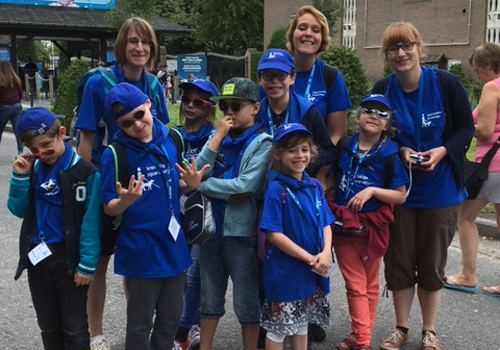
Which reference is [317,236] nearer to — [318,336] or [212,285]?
[212,285]

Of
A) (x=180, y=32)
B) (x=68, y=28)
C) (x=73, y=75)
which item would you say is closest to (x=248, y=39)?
(x=180, y=32)

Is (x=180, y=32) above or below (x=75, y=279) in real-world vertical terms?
above

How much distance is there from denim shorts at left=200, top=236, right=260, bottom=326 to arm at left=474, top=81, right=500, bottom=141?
254 centimetres

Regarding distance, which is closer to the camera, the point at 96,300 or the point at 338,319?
the point at 96,300

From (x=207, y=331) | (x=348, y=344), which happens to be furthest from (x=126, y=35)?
(x=348, y=344)

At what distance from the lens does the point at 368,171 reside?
3.77m

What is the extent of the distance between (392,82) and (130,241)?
6.73 feet

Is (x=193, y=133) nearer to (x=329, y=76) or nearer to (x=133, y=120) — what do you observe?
(x=133, y=120)

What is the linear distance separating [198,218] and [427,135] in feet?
5.21

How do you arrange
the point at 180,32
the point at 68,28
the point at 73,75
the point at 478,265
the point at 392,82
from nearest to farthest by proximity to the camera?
the point at 392,82
the point at 478,265
the point at 73,75
the point at 68,28
the point at 180,32

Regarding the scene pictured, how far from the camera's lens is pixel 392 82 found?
157 inches

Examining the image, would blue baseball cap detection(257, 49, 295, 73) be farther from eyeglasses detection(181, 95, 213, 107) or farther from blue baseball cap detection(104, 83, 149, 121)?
blue baseball cap detection(104, 83, 149, 121)

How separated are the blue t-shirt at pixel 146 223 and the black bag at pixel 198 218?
21cm

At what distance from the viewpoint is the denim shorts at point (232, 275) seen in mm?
3539
